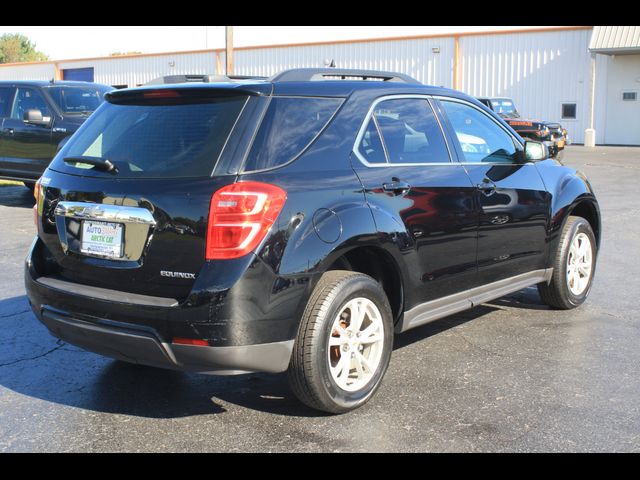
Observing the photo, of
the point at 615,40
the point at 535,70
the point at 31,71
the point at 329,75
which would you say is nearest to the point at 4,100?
the point at 329,75

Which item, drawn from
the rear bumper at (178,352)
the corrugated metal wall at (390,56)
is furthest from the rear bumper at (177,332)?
the corrugated metal wall at (390,56)

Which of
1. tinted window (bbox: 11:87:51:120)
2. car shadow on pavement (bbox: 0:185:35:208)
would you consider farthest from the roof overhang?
tinted window (bbox: 11:87:51:120)

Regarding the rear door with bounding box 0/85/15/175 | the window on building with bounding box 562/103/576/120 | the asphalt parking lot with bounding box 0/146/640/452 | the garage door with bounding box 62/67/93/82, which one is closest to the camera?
the asphalt parking lot with bounding box 0/146/640/452

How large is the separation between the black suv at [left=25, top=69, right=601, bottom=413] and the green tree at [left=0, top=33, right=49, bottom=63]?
274 ft

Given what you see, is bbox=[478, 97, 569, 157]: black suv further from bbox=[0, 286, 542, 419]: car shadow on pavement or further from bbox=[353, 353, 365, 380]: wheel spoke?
bbox=[353, 353, 365, 380]: wheel spoke

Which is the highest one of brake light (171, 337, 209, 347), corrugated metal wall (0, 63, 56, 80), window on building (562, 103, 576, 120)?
corrugated metal wall (0, 63, 56, 80)

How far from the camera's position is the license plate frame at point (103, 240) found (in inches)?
150

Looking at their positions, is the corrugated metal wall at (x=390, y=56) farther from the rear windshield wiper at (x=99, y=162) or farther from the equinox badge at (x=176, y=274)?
the equinox badge at (x=176, y=274)

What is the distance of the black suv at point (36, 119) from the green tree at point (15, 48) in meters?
74.3

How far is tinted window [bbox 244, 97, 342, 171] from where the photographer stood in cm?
379

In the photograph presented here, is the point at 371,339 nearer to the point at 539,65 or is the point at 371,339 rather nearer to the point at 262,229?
the point at 262,229

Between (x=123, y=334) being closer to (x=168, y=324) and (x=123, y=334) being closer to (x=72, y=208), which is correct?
(x=168, y=324)

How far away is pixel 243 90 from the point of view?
391cm
